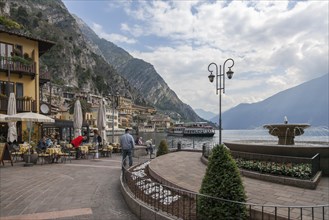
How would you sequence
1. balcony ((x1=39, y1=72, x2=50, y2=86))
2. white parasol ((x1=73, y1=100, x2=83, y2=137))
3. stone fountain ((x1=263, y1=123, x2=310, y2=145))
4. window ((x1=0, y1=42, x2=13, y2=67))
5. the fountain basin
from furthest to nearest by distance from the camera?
balcony ((x1=39, y1=72, x2=50, y2=86))
window ((x1=0, y1=42, x2=13, y2=67))
white parasol ((x1=73, y1=100, x2=83, y2=137))
stone fountain ((x1=263, y1=123, x2=310, y2=145))
the fountain basin

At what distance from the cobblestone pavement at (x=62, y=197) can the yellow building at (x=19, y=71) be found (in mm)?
14000

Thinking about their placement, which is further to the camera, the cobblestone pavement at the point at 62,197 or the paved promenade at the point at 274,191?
the cobblestone pavement at the point at 62,197

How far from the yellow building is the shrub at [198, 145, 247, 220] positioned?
2179cm

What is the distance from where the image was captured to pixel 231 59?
14117mm

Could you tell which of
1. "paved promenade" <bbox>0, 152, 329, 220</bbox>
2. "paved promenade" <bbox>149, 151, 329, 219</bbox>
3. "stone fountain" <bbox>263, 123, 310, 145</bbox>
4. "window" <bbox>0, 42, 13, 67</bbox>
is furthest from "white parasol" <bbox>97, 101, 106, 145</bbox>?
"stone fountain" <bbox>263, 123, 310, 145</bbox>

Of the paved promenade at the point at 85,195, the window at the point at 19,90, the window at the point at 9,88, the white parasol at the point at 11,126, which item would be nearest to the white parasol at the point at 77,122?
the white parasol at the point at 11,126

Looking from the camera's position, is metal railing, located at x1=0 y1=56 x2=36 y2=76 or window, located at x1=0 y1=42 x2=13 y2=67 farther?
window, located at x1=0 y1=42 x2=13 y2=67

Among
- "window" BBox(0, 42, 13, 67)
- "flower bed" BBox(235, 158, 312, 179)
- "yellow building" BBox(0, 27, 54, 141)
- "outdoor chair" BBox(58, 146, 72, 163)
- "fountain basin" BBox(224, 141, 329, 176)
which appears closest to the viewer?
"flower bed" BBox(235, 158, 312, 179)

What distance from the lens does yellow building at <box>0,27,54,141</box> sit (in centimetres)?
2297

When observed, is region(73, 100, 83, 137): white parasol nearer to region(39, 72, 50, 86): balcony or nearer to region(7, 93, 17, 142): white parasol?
region(7, 93, 17, 142): white parasol

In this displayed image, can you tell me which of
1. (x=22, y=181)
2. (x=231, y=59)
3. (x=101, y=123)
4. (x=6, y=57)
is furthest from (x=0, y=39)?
(x=231, y=59)

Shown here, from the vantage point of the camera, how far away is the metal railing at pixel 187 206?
472cm

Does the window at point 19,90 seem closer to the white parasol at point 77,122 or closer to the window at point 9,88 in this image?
the window at point 9,88

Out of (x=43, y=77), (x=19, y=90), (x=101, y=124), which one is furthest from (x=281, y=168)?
(x=43, y=77)
